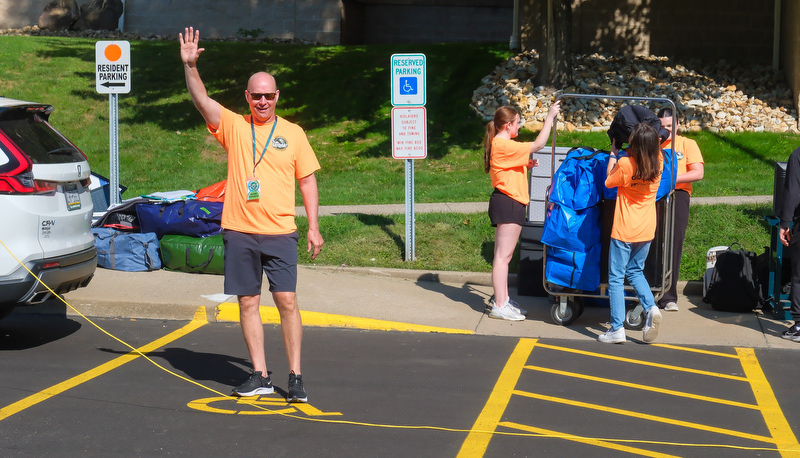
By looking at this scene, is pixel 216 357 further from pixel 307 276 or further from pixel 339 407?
pixel 307 276

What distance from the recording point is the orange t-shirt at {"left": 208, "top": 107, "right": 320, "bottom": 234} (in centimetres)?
521

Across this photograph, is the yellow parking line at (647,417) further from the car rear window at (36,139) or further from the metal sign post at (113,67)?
the metal sign post at (113,67)

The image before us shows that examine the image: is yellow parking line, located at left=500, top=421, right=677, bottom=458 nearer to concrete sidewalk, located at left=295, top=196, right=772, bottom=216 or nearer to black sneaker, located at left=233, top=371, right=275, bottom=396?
black sneaker, located at left=233, top=371, right=275, bottom=396

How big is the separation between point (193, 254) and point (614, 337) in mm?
4269

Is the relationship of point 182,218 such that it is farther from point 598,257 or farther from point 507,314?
point 598,257

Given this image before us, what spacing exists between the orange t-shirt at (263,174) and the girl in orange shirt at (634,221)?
8.83ft

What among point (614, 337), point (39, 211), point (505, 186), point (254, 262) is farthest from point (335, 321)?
point (39, 211)

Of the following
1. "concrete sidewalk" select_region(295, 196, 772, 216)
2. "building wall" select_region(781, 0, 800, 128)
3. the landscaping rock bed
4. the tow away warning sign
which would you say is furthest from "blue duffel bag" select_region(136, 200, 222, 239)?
"building wall" select_region(781, 0, 800, 128)

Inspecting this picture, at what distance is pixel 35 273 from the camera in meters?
6.19

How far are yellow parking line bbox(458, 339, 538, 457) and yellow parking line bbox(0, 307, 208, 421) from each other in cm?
259

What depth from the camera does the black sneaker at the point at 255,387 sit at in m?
5.42

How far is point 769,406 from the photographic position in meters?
5.47

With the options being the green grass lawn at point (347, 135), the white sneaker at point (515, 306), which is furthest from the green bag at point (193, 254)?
the white sneaker at point (515, 306)

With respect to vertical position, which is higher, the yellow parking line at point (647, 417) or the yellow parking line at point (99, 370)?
the yellow parking line at point (99, 370)
